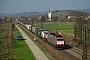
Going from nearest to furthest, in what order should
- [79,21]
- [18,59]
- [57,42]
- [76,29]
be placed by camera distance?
[18,59] → [57,42] → [79,21] → [76,29]

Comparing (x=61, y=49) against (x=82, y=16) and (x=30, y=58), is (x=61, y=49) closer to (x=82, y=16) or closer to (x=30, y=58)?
(x=82, y=16)

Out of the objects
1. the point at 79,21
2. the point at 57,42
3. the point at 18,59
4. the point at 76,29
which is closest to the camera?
the point at 18,59

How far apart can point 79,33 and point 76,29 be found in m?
2.56

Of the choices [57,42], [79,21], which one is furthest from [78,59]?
[79,21]

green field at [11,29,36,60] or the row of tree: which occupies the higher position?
the row of tree

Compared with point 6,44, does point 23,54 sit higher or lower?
lower

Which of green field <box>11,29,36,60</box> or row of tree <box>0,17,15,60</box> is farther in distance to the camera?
green field <box>11,29,36,60</box>

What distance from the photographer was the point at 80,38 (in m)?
52.3

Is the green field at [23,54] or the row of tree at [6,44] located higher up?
the row of tree at [6,44]

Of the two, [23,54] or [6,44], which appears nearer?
[23,54]

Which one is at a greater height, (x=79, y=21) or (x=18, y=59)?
(x=79, y=21)

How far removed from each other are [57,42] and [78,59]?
33.5 ft

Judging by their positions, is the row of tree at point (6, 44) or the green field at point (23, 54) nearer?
the row of tree at point (6, 44)

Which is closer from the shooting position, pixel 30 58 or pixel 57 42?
pixel 30 58
